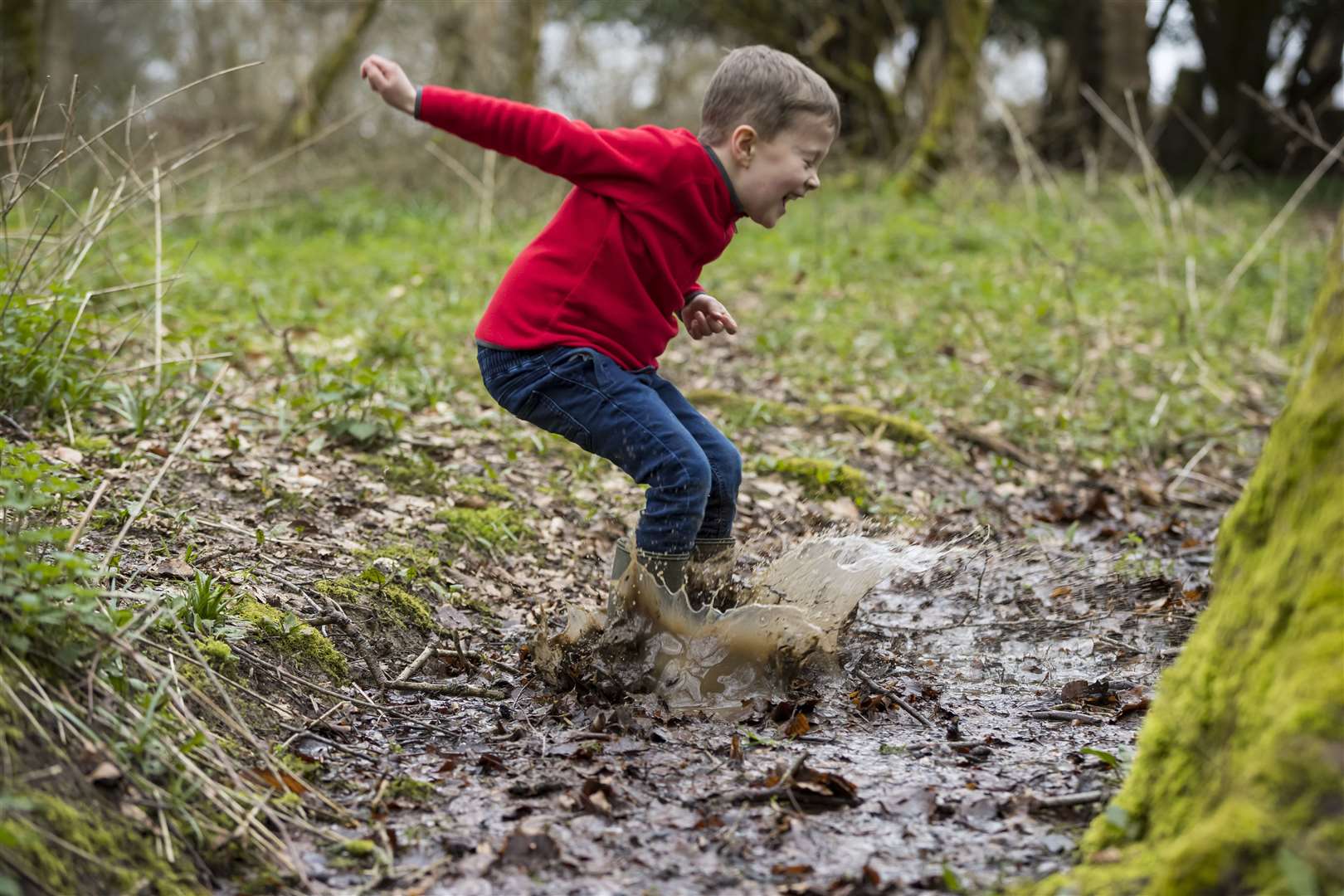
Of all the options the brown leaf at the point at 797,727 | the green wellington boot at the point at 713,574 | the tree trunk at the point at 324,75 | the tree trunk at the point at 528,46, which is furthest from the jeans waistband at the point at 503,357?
the tree trunk at the point at 324,75

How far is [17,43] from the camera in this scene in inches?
395

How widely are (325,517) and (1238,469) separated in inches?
197

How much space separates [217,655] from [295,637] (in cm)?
35

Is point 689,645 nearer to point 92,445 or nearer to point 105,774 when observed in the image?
point 105,774

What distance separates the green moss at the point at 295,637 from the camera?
10.6 feet

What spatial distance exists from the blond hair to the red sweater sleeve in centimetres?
22

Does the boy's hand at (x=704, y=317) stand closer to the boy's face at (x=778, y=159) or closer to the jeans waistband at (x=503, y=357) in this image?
the boy's face at (x=778, y=159)

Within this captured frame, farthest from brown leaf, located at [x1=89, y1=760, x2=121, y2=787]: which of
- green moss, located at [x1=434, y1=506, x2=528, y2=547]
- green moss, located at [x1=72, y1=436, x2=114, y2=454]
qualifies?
green moss, located at [x1=72, y1=436, x2=114, y2=454]

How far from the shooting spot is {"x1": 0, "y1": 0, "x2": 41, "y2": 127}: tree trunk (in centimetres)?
986

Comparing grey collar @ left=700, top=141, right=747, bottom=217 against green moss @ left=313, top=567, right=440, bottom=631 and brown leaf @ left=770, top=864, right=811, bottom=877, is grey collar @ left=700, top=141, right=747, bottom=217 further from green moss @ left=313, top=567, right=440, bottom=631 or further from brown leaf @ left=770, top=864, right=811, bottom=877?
brown leaf @ left=770, top=864, right=811, bottom=877

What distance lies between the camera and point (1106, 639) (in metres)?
4.02

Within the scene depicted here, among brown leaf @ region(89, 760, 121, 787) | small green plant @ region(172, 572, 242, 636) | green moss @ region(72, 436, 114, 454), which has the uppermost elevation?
brown leaf @ region(89, 760, 121, 787)

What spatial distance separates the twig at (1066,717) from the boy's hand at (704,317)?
4.92ft

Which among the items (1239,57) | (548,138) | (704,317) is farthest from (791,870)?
(1239,57)
